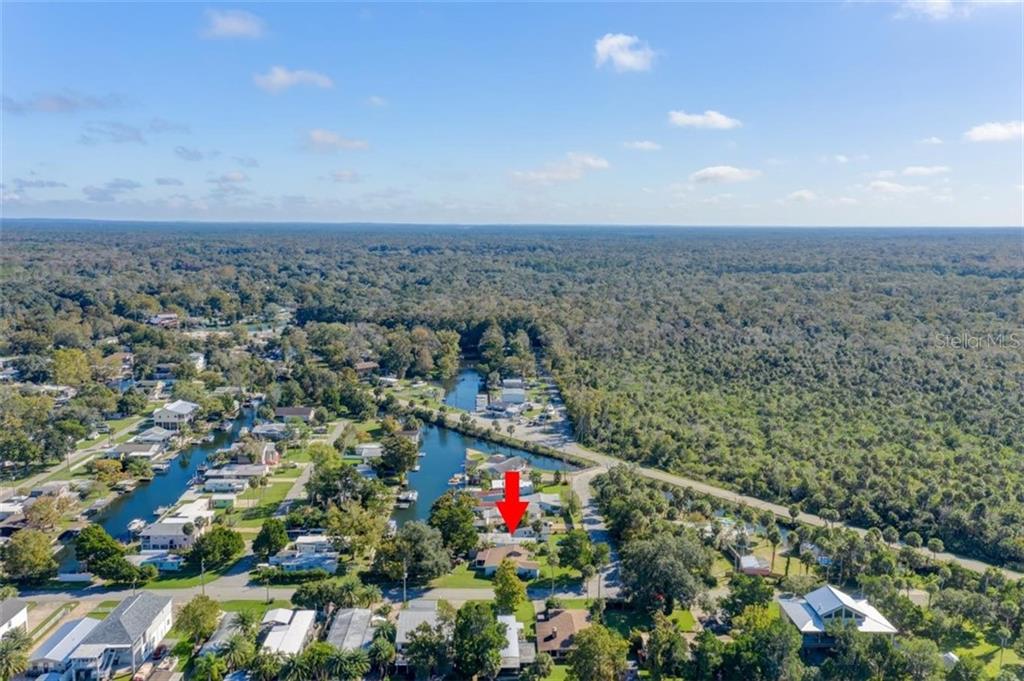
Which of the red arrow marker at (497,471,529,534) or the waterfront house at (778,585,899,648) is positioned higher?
the waterfront house at (778,585,899,648)

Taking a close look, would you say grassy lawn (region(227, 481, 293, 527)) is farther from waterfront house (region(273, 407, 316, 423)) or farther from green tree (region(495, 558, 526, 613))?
green tree (region(495, 558, 526, 613))

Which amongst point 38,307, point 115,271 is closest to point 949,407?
point 38,307

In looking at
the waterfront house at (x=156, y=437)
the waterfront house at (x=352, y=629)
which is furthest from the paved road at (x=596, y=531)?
the waterfront house at (x=156, y=437)

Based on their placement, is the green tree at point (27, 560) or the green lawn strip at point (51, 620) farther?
the green tree at point (27, 560)

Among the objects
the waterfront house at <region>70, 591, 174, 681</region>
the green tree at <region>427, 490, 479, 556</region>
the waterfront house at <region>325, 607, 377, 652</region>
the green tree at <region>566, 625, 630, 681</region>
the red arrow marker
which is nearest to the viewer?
the green tree at <region>566, 625, 630, 681</region>

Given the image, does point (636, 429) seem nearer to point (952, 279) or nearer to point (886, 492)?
point (886, 492)

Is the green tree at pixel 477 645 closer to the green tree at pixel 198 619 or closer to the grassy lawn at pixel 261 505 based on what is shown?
the green tree at pixel 198 619
